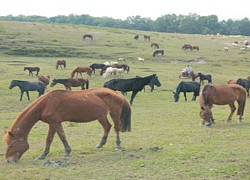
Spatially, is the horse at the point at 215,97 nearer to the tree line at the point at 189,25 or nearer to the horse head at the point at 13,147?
the horse head at the point at 13,147

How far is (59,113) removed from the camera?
10586 millimetres

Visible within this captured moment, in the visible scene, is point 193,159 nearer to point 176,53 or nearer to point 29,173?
point 29,173

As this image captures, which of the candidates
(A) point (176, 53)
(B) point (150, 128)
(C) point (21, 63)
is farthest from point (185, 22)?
(B) point (150, 128)

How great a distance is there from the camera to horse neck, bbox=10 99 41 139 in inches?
410

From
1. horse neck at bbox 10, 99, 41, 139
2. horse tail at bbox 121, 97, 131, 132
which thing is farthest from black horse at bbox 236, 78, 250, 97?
horse neck at bbox 10, 99, 41, 139

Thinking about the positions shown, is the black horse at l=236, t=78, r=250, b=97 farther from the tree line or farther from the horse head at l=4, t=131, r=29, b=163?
the tree line

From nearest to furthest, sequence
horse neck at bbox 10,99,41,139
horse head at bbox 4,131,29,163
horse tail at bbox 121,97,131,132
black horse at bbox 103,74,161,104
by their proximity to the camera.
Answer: horse head at bbox 4,131,29,163 → horse neck at bbox 10,99,41,139 → horse tail at bbox 121,97,131,132 → black horse at bbox 103,74,161,104

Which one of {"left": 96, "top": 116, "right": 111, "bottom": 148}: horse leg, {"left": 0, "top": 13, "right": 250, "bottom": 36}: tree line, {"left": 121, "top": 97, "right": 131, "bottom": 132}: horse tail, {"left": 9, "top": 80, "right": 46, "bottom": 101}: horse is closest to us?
{"left": 96, "top": 116, "right": 111, "bottom": 148}: horse leg

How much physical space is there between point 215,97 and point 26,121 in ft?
27.4

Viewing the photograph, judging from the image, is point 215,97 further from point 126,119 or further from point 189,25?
point 189,25

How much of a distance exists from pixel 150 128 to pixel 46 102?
241 inches

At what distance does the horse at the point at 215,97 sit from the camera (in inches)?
621

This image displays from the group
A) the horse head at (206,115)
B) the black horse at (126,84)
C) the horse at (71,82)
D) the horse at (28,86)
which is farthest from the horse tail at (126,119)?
the horse at (71,82)

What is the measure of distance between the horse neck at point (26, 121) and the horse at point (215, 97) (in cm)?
738
